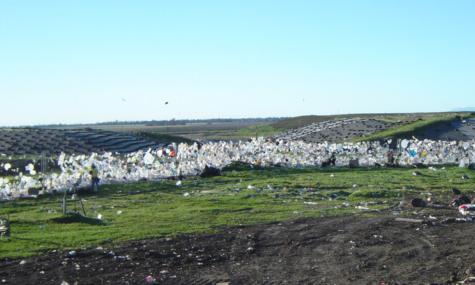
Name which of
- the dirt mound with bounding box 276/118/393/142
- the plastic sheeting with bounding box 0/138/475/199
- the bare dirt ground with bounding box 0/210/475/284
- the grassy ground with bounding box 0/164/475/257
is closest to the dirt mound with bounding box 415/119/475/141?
the dirt mound with bounding box 276/118/393/142

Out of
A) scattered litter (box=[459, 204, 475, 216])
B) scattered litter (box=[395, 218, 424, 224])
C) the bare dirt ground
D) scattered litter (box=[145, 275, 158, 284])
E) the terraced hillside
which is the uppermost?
the terraced hillside

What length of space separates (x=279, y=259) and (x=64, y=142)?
37204 millimetres

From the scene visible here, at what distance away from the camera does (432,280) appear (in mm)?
11625

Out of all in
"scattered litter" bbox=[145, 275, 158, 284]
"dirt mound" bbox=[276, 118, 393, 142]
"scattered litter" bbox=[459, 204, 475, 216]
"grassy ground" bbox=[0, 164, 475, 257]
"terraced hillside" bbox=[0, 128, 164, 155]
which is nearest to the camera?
"scattered litter" bbox=[145, 275, 158, 284]

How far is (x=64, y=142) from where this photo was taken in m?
48.0

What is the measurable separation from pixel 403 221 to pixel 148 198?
10.5 m

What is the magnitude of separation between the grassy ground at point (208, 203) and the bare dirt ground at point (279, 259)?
1.38 metres

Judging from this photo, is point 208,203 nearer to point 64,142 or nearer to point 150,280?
point 150,280

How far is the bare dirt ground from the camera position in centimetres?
1194

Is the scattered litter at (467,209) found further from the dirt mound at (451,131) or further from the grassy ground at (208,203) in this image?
the dirt mound at (451,131)

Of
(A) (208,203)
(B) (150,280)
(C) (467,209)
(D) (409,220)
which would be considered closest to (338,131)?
(A) (208,203)

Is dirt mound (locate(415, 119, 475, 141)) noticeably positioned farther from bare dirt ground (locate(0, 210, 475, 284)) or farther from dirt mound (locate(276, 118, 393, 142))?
bare dirt ground (locate(0, 210, 475, 284))

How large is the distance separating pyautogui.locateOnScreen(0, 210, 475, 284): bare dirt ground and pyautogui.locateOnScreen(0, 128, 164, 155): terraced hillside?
31.2 metres

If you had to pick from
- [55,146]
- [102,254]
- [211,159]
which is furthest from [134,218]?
[55,146]
